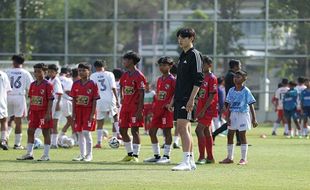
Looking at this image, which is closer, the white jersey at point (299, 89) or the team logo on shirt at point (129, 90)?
the team logo on shirt at point (129, 90)

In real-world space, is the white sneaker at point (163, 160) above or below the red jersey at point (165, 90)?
below

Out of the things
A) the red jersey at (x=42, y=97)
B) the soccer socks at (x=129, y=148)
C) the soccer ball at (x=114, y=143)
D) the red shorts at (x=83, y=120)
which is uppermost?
the red jersey at (x=42, y=97)

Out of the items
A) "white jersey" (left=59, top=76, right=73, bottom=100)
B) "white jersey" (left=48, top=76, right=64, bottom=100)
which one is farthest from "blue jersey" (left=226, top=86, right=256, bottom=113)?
"white jersey" (left=59, top=76, right=73, bottom=100)

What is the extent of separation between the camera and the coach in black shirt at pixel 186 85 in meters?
16.3

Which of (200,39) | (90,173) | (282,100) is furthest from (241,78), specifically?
(200,39)

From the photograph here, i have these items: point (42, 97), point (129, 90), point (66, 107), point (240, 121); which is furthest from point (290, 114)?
point (42, 97)

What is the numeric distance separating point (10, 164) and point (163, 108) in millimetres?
3480

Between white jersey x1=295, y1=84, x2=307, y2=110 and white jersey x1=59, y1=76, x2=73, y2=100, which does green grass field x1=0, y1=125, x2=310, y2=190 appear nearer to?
white jersey x1=59, y1=76, x2=73, y2=100

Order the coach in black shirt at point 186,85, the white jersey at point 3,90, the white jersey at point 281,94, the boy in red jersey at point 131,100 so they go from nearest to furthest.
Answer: the coach in black shirt at point 186,85 → the boy in red jersey at point 131,100 → the white jersey at point 3,90 → the white jersey at point 281,94

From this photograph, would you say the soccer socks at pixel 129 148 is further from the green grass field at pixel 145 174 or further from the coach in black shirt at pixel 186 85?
the coach in black shirt at pixel 186 85

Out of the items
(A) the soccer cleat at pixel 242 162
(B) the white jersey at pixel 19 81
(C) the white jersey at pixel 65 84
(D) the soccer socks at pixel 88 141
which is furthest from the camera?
(C) the white jersey at pixel 65 84

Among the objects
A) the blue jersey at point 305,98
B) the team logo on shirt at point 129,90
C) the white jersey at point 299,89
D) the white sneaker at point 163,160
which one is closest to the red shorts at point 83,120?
the team logo on shirt at point 129,90

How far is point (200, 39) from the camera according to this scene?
44.8 metres

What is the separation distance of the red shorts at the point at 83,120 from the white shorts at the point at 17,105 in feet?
16.4
